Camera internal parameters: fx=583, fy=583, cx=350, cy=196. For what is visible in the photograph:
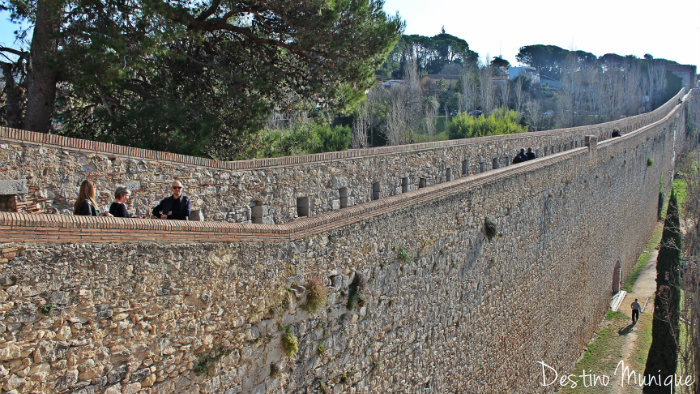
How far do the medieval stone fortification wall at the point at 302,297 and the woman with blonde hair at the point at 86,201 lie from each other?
84cm

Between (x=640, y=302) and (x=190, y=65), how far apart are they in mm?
17768

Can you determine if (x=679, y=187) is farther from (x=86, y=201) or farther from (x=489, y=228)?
(x=86, y=201)

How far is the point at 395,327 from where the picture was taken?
23.6 feet

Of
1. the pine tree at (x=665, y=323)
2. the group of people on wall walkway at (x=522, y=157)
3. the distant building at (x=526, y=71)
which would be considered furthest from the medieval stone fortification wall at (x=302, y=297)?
the distant building at (x=526, y=71)

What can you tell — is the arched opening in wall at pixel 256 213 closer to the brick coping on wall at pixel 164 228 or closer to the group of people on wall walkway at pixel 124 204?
the brick coping on wall at pixel 164 228

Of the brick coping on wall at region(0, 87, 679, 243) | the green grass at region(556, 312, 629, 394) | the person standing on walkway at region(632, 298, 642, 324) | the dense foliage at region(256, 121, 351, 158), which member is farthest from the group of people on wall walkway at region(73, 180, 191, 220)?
the person standing on walkway at region(632, 298, 642, 324)

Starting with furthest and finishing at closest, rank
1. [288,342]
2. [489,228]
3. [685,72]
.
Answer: [685,72]
[489,228]
[288,342]

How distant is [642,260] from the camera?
2695cm

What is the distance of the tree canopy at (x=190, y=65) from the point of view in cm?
834

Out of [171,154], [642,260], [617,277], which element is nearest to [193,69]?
[171,154]

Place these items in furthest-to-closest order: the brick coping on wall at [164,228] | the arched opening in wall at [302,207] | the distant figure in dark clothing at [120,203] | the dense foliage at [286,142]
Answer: the dense foliage at [286,142] < the arched opening in wall at [302,207] < the distant figure in dark clothing at [120,203] < the brick coping on wall at [164,228]

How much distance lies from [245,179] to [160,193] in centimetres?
95

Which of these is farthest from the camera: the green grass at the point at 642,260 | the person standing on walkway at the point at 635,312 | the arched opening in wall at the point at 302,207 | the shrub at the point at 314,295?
the green grass at the point at 642,260

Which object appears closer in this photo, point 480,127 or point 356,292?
point 356,292
